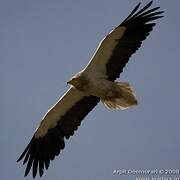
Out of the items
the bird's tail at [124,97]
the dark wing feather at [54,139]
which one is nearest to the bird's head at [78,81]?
the bird's tail at [124,97]

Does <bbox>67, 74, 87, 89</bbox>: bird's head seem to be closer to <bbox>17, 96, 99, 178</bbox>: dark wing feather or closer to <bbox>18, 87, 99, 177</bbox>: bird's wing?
<bbox>18, 87, 99, 177</bbox>: bird's wing

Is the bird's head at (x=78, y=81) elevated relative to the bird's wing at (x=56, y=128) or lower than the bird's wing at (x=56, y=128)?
elevated

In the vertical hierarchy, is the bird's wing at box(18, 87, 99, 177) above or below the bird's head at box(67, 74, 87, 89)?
below

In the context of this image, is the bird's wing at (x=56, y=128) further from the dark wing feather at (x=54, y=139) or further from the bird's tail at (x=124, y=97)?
the bird's tail at (x=124, y=97)

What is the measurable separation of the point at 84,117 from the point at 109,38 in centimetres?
158

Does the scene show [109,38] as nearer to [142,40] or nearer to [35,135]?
[142,40]

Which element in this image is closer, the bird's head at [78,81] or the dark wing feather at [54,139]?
the bird's head at [78,81]

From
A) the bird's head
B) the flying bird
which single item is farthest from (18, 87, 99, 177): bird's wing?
the bird's head

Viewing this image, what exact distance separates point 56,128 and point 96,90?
1.34 m

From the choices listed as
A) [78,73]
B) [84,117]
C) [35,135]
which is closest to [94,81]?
[78,73]

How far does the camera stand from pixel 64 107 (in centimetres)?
1155

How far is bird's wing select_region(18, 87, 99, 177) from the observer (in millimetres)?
11500

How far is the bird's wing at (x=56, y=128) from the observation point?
37.7 feet

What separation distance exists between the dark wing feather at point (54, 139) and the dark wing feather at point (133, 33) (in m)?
0.85
